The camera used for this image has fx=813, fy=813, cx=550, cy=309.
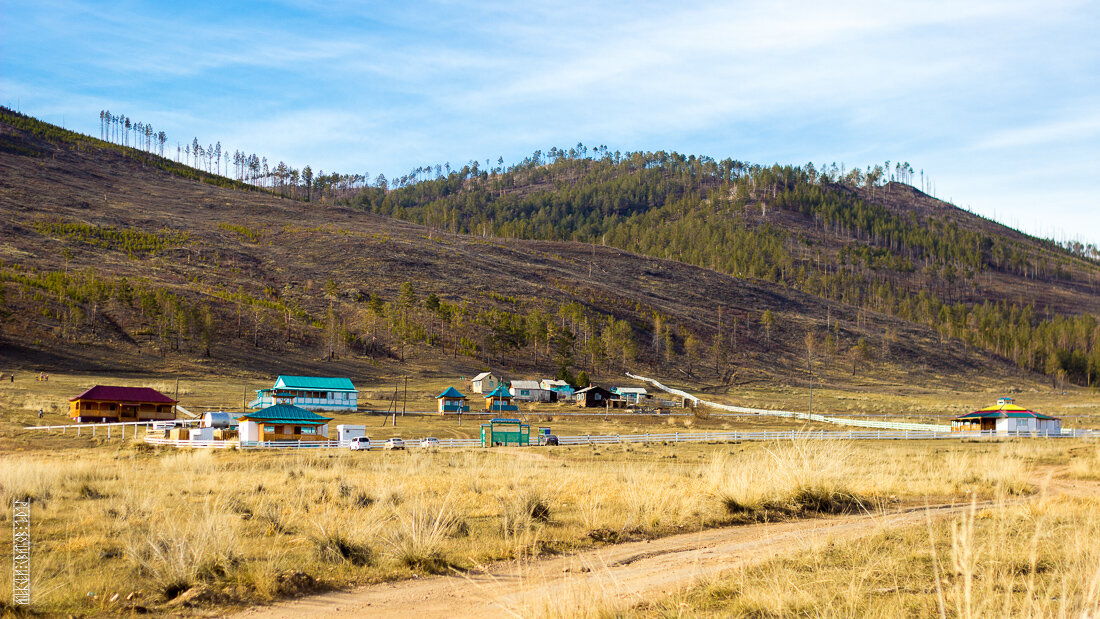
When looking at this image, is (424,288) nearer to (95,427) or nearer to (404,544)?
(95,427)

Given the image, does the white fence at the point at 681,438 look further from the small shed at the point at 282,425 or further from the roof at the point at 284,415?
the roof at the point at 284,415

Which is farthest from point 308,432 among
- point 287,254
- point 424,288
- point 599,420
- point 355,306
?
point 287,254

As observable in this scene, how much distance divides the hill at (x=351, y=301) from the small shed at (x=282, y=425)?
40152 millimetres

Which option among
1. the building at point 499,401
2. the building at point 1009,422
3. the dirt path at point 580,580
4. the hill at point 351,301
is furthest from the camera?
the hill at point 351,301

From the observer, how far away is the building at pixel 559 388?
91875 millimetres

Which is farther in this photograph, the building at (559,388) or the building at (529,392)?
the building at (559,388)

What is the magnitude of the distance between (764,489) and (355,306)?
4172 inches

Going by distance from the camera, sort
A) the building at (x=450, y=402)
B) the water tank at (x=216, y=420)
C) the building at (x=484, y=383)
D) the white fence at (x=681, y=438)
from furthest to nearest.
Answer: the building at (x=484, y=383)
the building at (x=450, y=402)
the water tank at (x=216, y=420)
the white fence at (x=681, y=438)

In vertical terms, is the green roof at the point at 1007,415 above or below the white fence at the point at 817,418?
above

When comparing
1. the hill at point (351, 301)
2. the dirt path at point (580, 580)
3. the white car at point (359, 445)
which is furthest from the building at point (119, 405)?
the dirt path at point (580, 580)

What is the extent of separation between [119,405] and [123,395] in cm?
75

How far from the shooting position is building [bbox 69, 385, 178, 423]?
55125 mm

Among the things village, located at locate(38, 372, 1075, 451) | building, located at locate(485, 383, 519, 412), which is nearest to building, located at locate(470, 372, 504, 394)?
village, located at locate(38, 372, 1075, 451)


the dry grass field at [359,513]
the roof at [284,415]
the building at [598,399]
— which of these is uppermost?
the dry grass field at [359,513]
